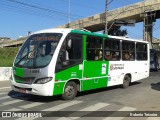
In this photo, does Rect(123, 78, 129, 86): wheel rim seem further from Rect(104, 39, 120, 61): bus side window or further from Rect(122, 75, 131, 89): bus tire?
Rect(104, 39, 120, 61): bus side window

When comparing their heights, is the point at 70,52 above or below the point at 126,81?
above

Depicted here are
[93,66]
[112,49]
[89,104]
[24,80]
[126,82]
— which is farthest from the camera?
[126,82]

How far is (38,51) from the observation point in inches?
475

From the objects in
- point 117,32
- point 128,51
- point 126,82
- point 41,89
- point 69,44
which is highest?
point 117,32

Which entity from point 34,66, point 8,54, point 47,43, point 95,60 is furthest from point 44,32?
point 8,54

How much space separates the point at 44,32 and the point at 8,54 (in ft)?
81.5

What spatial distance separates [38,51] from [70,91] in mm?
1888

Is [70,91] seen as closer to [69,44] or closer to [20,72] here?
[69,44]

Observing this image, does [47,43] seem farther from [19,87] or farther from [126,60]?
[126,60]

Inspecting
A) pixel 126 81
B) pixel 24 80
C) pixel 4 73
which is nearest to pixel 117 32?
pixel 4 73

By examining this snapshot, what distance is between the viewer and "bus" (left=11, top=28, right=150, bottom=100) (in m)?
11.5

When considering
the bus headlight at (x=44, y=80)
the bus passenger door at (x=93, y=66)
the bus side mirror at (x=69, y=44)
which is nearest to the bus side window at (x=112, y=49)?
the bus passenger door at (x=93, y=66)

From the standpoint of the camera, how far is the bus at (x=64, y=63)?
1154 centimetres

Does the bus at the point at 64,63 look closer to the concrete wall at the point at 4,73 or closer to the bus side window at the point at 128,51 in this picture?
the bus side window at the point at 128,51
